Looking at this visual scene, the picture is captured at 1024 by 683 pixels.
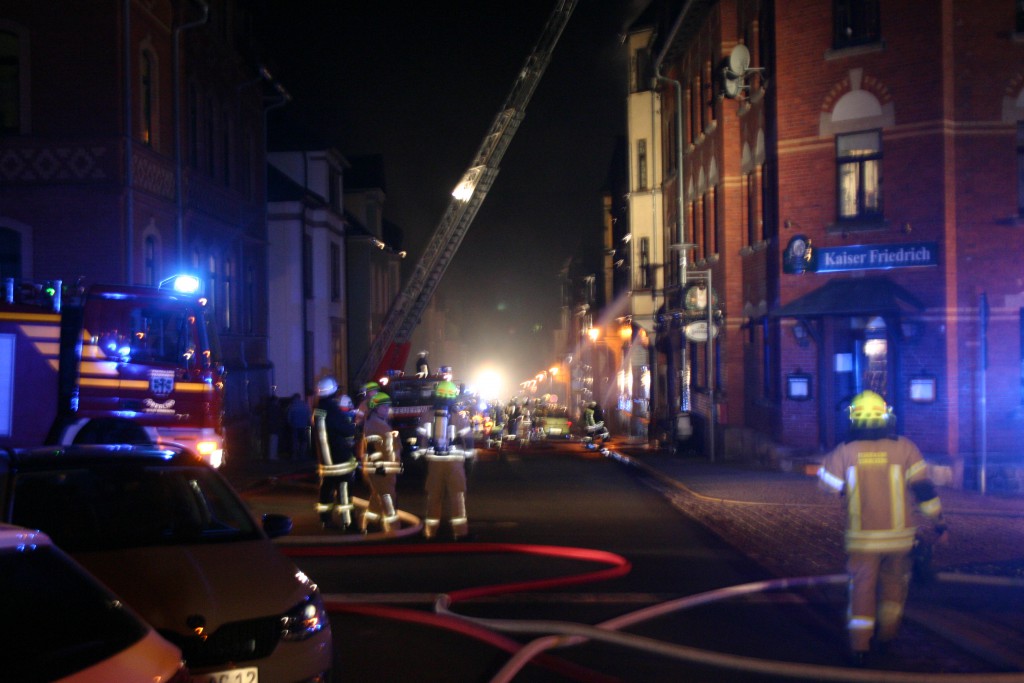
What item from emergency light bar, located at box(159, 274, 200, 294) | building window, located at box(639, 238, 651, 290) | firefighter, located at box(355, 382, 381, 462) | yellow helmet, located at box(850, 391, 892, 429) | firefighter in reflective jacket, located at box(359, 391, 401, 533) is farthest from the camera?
building window, located at box(639, 238, 651, 290)

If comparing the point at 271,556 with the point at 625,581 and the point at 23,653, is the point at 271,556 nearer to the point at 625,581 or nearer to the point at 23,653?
Answer: the point at 23,653

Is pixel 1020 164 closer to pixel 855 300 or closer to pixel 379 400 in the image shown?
pixel 855 300

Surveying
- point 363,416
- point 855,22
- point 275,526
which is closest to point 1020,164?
point 855,22

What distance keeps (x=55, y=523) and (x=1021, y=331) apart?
17.2 meters

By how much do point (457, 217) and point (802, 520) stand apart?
20.8 m

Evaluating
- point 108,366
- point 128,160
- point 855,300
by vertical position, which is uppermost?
point 128,160

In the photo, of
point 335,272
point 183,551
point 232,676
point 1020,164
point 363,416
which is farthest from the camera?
point 335,272

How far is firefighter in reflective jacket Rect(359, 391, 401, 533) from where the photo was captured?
1230 centimetres

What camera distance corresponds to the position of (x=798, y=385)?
20266 millimetres

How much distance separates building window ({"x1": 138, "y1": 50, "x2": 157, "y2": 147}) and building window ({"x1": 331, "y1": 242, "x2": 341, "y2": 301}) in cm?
1662

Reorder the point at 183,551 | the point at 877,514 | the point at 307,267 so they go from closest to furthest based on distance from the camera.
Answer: the point at 183,551, the point at 877,514, the point at 307,267

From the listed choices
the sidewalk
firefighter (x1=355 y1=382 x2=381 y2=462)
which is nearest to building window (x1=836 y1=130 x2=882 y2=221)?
the sidewalk

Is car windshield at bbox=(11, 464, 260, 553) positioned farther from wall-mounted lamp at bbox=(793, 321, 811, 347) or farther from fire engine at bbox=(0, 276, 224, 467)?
wall-mounted lamp at bbox=(793, 321, 811, 347)

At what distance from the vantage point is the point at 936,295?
18.5 meters
